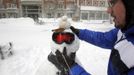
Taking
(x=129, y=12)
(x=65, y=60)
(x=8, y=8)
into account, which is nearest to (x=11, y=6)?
(x=8, y=8)

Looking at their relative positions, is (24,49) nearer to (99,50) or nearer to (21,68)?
(21,68)

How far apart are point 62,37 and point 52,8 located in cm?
3527

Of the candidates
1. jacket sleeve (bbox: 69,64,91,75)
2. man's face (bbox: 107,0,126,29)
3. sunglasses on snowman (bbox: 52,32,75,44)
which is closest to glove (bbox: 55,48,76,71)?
jacket sleeve (bbox: 69,64,91,75)

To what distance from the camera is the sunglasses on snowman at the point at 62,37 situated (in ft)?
9.38

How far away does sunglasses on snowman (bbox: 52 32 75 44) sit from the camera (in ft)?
9.38

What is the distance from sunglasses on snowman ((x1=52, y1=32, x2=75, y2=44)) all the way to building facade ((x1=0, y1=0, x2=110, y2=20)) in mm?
33687

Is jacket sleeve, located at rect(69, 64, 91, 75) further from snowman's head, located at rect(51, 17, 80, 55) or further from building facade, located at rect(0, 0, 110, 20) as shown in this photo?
building facade, located at rect(0, 0, 110, 20)

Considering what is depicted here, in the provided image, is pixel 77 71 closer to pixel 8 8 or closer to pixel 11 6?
pixel 8 8

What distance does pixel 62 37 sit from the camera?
2.90m

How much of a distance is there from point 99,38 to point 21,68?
3450 mm

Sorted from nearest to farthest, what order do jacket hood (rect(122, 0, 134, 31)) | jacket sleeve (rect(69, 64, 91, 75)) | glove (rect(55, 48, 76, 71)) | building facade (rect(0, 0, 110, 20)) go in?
jacket hood (rect(122, 0, 134, 31)) < jacket sleeve (rect(69, 64, 91, 75)) < glove (rect(55, 48, 76, 71)) < building facade (rect(0, 0, 110, 20))

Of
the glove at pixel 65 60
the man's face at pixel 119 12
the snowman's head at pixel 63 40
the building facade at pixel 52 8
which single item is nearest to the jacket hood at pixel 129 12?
the man's face at pixel 119 12

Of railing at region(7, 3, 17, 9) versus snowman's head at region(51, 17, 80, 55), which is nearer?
snowman's head at region(51, 17, 80, 55)

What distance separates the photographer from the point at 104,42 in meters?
3.30
